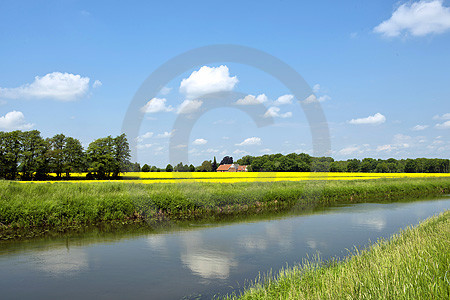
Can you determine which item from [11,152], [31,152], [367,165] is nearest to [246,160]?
[367,165]

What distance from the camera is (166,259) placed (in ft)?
36.3

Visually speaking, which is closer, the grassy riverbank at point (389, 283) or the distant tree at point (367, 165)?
the grassy riverbank at point (389, 283)

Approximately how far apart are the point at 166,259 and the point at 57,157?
52.7 m

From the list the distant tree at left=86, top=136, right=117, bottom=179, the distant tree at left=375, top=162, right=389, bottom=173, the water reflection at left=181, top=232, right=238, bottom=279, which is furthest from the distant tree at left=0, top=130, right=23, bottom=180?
the distant tree at left=375, top=162, right=389, bottom=173

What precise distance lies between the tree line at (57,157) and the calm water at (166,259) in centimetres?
4203

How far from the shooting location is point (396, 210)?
2409cm

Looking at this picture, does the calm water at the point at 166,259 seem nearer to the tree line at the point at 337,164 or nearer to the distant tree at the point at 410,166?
the tree line at the point at 337,164

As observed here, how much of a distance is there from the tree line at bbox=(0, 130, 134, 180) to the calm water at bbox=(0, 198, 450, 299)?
42027 millimetres

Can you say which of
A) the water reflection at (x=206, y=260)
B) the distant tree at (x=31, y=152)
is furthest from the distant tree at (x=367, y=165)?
the water reflection at (x=206, y=260)

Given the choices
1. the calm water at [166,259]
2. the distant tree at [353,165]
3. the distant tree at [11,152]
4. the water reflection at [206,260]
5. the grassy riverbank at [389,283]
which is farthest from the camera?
the distant tree at [353,165]

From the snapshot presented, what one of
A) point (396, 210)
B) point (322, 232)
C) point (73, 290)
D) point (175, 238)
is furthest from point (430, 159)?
point (73, 290)

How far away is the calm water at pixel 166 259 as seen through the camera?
8.39 metres

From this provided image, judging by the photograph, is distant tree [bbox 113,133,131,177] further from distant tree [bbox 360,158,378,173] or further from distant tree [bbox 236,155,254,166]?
distant tree [bbox 360,158,378,173]

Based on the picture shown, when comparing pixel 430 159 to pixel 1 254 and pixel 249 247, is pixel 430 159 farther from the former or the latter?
pixel 1 254
